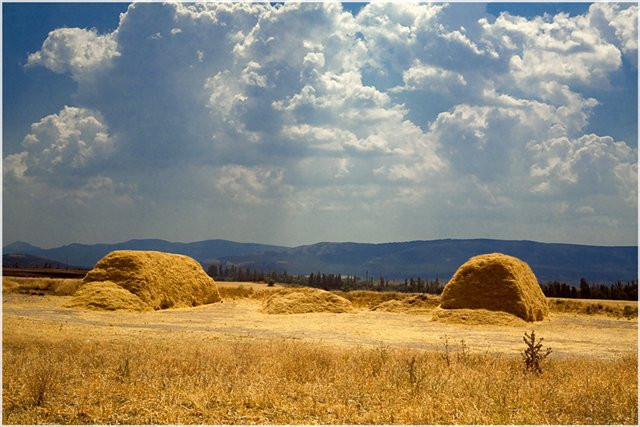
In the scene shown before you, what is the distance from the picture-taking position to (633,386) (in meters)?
9.65

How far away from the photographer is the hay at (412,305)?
31.7 meters

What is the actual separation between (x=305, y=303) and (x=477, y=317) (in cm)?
946

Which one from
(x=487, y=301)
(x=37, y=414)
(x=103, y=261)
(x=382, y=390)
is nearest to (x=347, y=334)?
(x=487, y=301)

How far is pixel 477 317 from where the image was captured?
24344 mm

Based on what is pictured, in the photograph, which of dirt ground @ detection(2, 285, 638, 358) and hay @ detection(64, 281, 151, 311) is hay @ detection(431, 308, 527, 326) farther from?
hay @ detection(64, 281, 151, 311)

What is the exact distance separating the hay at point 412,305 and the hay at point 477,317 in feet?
19.9

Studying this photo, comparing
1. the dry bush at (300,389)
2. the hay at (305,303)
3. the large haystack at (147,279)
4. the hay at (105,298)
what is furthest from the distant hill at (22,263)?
the dry bush at (300,389)

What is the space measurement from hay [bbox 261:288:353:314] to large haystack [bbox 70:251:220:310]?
182 inches

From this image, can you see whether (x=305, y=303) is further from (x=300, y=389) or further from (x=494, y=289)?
(x=300, y=389)

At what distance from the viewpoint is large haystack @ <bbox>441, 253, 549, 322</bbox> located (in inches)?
992

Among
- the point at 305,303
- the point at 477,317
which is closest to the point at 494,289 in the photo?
the point at 477,317

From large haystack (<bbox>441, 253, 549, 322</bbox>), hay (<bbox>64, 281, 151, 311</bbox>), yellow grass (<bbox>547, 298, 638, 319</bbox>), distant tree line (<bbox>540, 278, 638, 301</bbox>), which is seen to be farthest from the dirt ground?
distant tree line (<bbox>540, 278, 638, 301</bbox>)

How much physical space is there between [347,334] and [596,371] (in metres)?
9.66

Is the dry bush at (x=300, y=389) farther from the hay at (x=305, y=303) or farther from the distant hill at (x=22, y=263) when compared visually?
the distant hill at (x=22, y=263)
